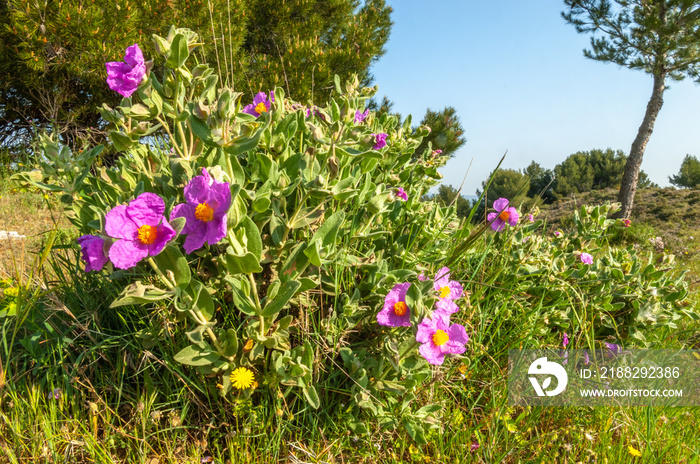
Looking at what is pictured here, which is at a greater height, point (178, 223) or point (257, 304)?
point (178, 223)

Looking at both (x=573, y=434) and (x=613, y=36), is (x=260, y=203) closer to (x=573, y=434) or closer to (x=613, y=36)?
(x=573, y=434)

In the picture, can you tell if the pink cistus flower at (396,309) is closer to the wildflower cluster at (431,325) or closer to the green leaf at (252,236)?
the wildflower cluster at (431,325)

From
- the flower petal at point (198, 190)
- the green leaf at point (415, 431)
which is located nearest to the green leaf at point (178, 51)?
the flower petal at point (198, 190)

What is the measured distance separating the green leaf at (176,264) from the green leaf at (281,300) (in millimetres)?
235

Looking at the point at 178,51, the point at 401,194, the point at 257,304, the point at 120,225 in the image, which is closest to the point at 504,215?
the point at 401,194

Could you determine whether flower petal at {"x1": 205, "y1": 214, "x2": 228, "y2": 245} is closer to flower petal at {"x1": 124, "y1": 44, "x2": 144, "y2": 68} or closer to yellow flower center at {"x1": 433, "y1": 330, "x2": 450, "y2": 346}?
flower petal at {"x1": 124, "y1": 44, "x2": 144, "y2": 68}

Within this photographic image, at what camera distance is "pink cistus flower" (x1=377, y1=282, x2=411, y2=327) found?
137 centimetres

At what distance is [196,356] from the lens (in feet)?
4.20

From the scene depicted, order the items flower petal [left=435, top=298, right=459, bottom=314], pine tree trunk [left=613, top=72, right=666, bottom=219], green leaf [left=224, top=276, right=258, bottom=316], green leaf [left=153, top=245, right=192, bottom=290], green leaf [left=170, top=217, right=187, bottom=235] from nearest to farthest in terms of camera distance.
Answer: green leaf [left=170, top=217, right=187, bottom=235], green leaf [left=153, top=245, right=192, bottom=290], green leaf [left=224, top=276, right=258, bottom=316], flower petal [left=435, top=298, right=459, bottom=314], pine tree trunk [left=613, top=72, right=666, bottom=219]

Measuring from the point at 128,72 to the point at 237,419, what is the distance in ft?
3.62

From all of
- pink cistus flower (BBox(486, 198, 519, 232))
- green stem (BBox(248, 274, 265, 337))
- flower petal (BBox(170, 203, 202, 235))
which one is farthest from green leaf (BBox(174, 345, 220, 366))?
pink cistus flower (BBox(486, 198, 519, 232))

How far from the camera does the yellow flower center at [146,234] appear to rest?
40.2 inches

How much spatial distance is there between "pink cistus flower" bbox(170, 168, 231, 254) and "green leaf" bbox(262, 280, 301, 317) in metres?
0.28

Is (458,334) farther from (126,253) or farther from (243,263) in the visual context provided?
(126,253)
